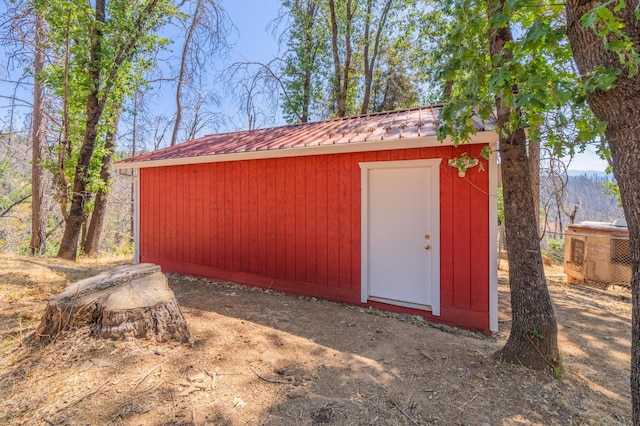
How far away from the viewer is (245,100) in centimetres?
1048

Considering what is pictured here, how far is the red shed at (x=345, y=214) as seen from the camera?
3.81 meters

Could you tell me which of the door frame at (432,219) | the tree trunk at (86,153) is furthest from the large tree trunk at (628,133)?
the tree trunk at (86,153)

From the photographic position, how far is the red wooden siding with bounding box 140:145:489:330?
12.5 feet

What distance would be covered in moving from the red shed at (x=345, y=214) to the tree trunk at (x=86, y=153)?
207 cm

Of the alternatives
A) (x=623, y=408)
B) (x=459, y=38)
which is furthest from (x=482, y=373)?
(x=459, y=38)

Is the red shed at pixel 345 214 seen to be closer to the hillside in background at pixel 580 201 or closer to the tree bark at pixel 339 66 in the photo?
the tree bark at pixel 339 66

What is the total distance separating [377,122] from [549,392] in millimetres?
3909

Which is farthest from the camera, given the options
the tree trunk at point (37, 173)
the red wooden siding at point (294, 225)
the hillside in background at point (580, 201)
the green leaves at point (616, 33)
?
the hillside in background at point (580, 201)

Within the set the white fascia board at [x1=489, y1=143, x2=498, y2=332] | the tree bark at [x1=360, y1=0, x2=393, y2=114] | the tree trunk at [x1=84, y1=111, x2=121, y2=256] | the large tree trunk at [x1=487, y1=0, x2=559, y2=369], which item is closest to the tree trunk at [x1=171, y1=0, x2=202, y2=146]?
the tree trunk at [x1=84, y1=111, x2=121, y2=256]

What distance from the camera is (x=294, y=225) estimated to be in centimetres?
504

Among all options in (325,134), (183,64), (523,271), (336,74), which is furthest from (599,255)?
(183,64)

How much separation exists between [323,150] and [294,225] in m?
1.26

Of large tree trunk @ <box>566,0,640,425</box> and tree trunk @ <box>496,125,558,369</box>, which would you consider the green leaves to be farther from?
tree trunk @ <box>496,125,558,369</box>

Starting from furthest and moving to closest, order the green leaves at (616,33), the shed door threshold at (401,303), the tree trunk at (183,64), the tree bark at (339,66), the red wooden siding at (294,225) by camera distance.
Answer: the tree bark at (339,66)
the tree trunk at (183,64)
the shed door threshold at (401,303)
the red wooden siding at (294,225)
the green leaves at (616,33)
